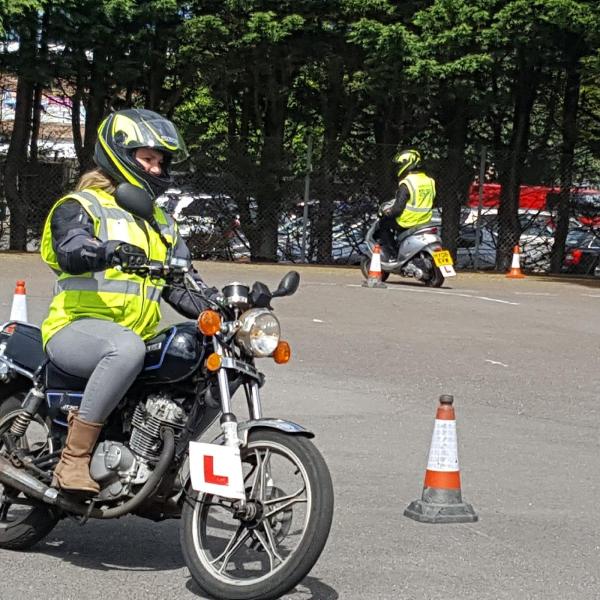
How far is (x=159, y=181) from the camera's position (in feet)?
19.1

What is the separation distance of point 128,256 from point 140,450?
80 cm

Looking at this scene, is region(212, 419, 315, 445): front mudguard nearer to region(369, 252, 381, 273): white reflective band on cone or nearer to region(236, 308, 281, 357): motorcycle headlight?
region(236, 308, 281, 357): motorcycle headlight

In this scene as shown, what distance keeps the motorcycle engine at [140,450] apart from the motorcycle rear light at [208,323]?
433mm

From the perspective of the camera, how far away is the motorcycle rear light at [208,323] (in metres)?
5.20

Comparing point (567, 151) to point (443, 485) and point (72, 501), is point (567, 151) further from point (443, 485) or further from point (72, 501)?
point (72, 501)

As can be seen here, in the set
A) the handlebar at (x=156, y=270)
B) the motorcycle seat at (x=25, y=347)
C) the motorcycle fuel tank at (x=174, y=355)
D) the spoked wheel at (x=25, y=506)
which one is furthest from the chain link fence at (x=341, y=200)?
the handlebar at (x=156, y=270)

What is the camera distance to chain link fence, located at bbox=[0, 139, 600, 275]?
1001 inches

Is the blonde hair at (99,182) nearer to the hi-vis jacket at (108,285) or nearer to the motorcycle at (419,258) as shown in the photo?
the hi-vis jacket at (108,285)

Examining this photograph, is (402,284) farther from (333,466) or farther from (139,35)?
(333,466)

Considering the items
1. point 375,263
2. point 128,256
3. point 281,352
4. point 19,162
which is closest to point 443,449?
point 281,352

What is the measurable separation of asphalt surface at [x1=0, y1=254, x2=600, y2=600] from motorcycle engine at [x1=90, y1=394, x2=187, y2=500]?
0.41 m

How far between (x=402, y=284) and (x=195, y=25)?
257 inches

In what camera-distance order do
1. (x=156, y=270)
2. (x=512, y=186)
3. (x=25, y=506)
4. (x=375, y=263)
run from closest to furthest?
(x=156, y=270) < (x=25, y=506) < (x=375, y=263) < (x=512, y=186)

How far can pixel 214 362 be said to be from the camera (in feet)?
17.2
